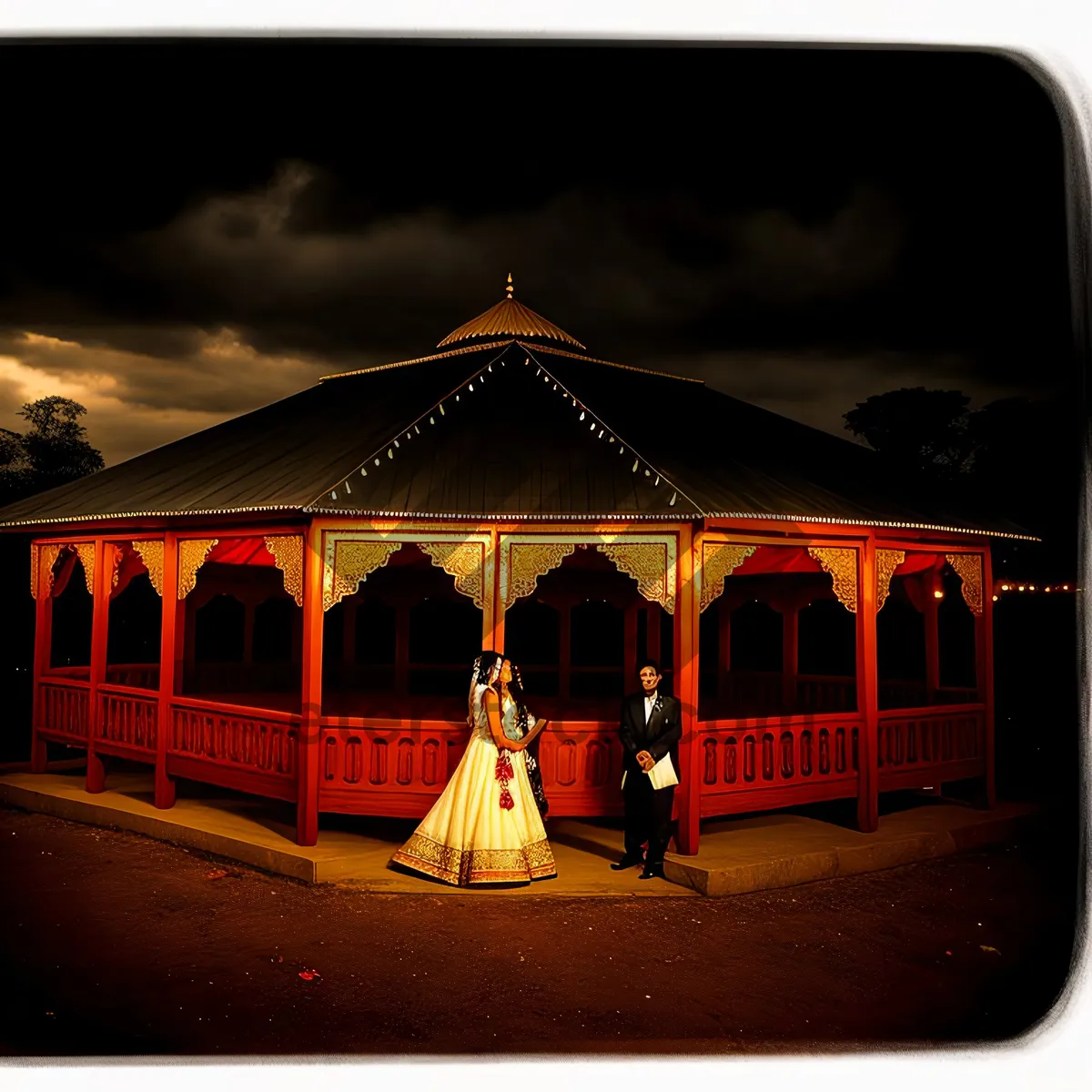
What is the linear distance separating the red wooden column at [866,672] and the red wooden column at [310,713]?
220 inches

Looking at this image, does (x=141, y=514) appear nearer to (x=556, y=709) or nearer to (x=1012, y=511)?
(x=556, y=709)

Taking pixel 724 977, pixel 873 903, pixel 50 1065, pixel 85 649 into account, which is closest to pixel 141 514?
pixel 50 1065

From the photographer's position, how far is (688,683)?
8758 mm

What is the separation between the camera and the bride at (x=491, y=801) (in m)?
7.96

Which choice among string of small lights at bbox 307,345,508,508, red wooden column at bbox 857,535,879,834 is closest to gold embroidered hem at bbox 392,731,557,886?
string of small lights at bbox 307,345,508,508

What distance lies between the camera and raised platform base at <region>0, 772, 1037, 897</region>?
8.20m

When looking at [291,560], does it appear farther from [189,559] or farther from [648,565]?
[648,565]

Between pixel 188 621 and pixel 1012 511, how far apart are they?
12834mm

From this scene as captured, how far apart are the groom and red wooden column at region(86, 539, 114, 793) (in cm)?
669

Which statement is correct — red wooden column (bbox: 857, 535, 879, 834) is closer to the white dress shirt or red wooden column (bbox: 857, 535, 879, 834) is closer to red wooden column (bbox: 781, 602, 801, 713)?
the white dress shirt

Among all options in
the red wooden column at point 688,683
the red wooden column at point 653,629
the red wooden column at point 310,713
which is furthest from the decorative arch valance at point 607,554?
the red wooden column at point 653,629

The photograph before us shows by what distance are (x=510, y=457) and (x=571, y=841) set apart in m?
4.01

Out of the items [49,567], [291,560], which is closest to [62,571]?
[49,567]

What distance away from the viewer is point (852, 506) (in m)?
9.66
